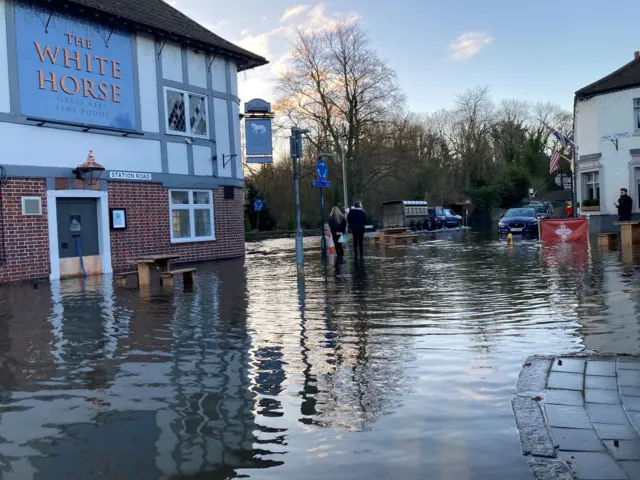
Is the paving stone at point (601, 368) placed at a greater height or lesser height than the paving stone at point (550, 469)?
greater

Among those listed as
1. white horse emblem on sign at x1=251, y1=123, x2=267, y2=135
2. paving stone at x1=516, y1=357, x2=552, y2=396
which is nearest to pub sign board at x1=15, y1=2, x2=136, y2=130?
white horse emblem on sign at x1=251, y1=123, x2=267, y2=135

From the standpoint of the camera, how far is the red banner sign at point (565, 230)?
24203 millimetres

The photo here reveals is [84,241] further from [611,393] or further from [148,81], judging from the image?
[611,393]

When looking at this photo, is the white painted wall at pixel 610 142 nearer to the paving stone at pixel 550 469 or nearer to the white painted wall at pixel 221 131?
the white painted wall at pixel 221 131

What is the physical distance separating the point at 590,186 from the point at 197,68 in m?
22.4

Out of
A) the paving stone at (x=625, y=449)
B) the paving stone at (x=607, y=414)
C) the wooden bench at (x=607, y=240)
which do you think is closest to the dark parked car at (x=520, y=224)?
the wooden bench at (x=607, y=240)

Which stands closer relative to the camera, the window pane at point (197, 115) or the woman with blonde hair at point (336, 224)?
the woman with blonde hair at point (336, 224)

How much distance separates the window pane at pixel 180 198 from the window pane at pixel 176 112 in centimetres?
201

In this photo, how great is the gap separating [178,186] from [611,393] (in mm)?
17245

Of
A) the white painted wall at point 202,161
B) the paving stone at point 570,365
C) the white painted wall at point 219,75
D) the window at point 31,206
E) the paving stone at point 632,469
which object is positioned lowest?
the paving stone at point 632,469

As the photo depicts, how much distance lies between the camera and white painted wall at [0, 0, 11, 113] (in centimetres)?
1555

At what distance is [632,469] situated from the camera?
368cm

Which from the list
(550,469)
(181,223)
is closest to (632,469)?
(550,469)

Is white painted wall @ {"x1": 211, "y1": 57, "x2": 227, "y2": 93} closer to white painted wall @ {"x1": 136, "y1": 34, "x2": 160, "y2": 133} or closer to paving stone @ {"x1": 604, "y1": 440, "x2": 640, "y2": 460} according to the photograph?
white painted wall @ {"x1": 136, "y1": 34, "x2": 160, "y2": 133}
